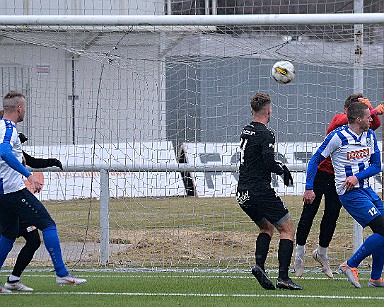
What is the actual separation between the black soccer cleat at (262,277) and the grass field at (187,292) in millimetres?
97

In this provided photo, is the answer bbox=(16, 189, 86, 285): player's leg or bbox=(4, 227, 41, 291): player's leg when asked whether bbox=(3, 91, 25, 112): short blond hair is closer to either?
bbox=(16, 189, 86, 285): player's leg

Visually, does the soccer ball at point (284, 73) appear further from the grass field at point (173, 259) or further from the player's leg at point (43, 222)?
the player's leg at point (43, 222)

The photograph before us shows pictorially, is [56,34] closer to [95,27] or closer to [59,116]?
[95,27]

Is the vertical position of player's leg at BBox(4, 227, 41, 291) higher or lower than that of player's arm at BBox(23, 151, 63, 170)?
lower

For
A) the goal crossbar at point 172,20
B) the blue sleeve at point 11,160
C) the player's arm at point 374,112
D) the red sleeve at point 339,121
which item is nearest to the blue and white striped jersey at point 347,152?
the player's arm at point 374,112

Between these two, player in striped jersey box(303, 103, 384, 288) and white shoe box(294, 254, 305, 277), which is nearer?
player in striped jersey box(303, 103, 384, 288)

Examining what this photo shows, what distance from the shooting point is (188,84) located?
11922mm

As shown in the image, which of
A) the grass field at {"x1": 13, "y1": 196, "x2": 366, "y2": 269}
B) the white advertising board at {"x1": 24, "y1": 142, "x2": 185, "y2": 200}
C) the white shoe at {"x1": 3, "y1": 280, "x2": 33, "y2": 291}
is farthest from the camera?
the white advertising board at {"x1": 24, "y1": 142, "x2": 185, "y2": 200}

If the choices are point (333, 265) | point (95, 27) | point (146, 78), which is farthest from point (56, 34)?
point (333, 265)

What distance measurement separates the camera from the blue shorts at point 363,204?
883cm

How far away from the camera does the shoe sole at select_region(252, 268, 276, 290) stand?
8.70m

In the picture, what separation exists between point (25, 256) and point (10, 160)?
45.6 inches

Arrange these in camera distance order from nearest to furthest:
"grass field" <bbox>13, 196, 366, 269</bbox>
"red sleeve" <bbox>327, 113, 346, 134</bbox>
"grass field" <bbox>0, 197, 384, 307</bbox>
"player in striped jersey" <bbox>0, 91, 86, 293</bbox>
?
"grass field" <bbox>0, 197, 384, 307</bbox> < "player in striped jersey" <bbox>0, 91, 86, 293</bbox> < "red sleeve" <bbox>327, 113, 346, 134</bbox> < "grass field" <bbox>13, 196, 366, 269</bbox>

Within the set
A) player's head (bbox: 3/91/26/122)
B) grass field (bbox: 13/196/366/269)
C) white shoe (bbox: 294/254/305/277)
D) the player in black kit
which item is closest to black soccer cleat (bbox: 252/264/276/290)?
the player in black kit
